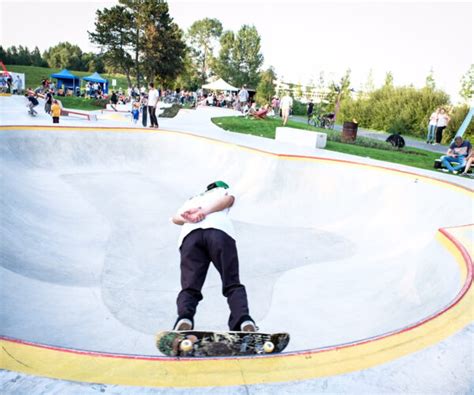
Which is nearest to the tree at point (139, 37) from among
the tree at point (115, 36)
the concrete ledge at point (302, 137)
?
the tree at point (115, 36)

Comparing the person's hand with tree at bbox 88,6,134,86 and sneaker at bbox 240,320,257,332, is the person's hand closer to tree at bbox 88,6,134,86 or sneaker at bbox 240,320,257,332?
sneaker at bbox 240,320,257,332

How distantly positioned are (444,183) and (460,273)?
5.02 meters

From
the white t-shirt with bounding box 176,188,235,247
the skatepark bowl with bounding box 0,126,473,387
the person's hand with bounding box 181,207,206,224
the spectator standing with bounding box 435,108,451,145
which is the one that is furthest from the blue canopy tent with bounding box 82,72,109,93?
the person's hand with bounding box 181,207,206,224

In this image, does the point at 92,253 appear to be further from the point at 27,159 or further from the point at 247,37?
the point at 247,37

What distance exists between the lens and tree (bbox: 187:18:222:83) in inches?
3209

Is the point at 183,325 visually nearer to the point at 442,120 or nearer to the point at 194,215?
the point at 194,215

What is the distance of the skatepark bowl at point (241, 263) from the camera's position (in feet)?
8.16

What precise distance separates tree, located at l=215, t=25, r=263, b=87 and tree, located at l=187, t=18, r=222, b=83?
1174 centimetres

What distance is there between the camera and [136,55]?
49.4 m

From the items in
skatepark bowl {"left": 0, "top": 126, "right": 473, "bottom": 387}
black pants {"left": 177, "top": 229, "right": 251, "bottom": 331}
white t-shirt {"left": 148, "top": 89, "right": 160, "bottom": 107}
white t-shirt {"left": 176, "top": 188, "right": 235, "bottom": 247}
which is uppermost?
white t-shirt {"left": 148, "top": 89, "right": 160, "bottom": 107}

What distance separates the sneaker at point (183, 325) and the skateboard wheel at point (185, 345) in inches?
7.6

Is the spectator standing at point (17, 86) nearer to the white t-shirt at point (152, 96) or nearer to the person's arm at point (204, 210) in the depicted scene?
the white t-shirt at point (152, 96)

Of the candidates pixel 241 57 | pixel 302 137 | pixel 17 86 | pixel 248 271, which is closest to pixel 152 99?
pixel 302 137

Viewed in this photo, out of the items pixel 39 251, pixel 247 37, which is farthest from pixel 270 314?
pixel 247 37
